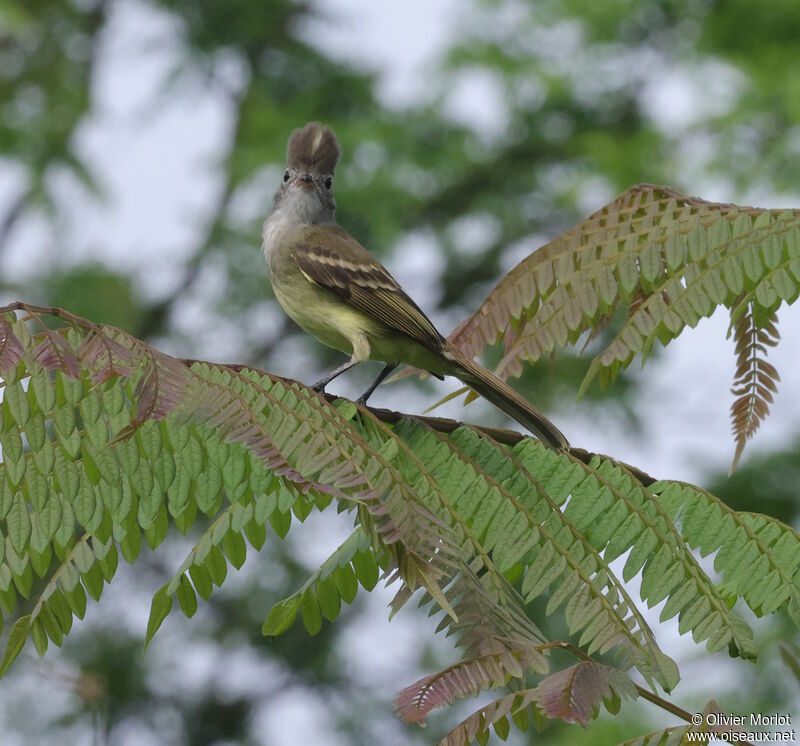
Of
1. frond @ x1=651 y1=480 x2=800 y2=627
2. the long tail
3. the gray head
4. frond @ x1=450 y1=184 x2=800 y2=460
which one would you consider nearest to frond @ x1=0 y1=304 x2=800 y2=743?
frond @ x1=651 y1=480 x2=800 y2=627

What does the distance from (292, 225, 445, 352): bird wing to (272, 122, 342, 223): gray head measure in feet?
0.92

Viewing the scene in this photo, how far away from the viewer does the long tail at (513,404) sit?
3.57m

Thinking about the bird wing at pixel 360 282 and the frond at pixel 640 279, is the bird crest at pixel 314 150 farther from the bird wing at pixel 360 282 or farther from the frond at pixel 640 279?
the frond at pixel 640 279

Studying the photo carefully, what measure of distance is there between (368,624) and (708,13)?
7.23m

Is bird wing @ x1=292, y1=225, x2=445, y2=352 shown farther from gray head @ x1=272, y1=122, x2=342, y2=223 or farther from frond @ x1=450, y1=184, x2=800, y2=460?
frond @ x1=450, y1=184, x2=800, y2=460

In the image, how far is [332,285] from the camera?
4.60 meters

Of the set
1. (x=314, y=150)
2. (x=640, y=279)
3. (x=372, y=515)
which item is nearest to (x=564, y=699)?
(x=372, y=515)

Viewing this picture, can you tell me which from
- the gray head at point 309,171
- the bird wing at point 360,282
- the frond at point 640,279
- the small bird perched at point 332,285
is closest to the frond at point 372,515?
the frond at point 640,279

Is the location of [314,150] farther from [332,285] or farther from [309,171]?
[332,285]

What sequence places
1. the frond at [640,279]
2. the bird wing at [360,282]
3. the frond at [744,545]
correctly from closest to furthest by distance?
the frond at [744,545] → the frond at [640,279] → the bird wing at [360,282]

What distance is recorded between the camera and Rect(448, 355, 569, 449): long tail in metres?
3.57

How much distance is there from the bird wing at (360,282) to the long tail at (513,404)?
0.46 m

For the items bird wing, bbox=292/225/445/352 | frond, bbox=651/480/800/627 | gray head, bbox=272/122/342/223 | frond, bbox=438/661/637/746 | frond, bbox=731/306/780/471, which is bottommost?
frond, bbox=438/661/637/746

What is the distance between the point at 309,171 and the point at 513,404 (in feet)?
6.15
